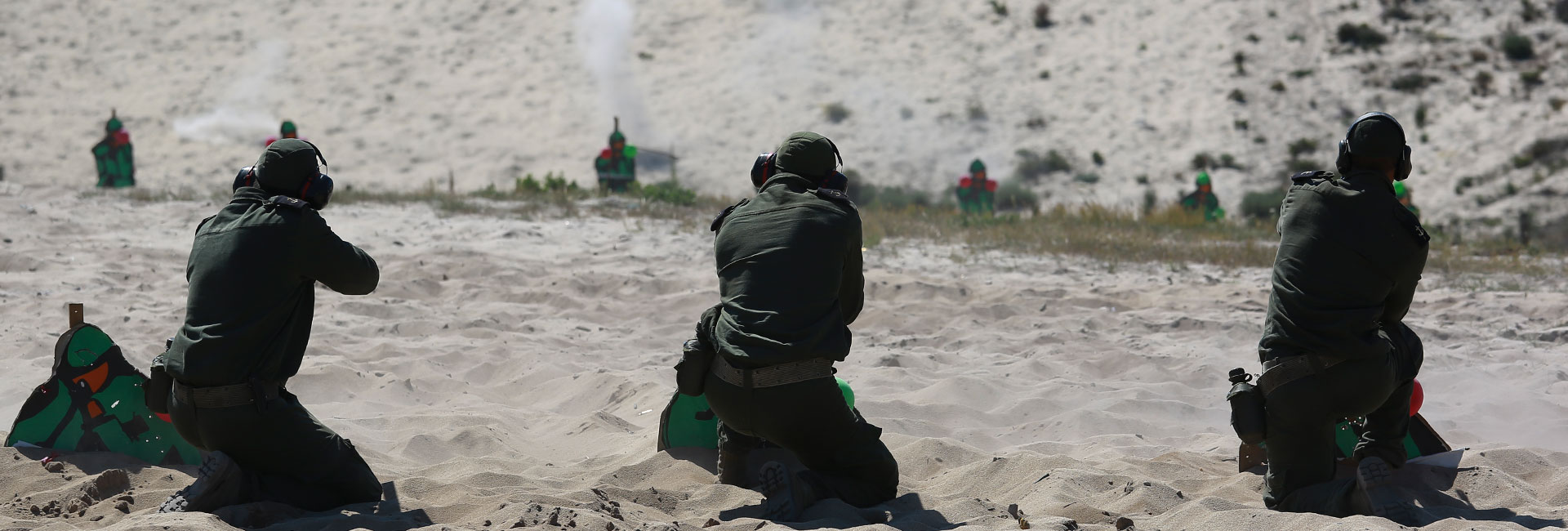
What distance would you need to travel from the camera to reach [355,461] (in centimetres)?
460

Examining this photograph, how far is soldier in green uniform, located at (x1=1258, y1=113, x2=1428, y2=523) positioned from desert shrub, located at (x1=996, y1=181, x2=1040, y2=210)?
64.7ft

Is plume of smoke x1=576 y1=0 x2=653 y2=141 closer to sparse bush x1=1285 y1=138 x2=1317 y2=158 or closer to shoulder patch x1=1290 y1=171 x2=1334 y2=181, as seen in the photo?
sparse bush x1=1285 y1=138 x2=1317 y2=158

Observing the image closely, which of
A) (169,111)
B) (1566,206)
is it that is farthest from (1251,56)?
(169,111)

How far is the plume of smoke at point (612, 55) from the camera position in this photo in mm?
30375

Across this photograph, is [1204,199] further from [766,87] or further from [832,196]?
[832,196]

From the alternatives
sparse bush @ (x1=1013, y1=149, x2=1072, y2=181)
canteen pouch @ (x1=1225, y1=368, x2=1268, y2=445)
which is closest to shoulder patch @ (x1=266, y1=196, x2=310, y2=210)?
canteen pouch @ (x1=1225, y1=368, x2=1268, y2=445)

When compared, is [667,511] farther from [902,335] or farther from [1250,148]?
[1250,148]

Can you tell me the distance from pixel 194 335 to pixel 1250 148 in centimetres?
2538

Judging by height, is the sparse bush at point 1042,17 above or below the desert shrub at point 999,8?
below

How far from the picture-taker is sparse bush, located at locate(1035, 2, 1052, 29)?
32.2 m

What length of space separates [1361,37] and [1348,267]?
91.4ft

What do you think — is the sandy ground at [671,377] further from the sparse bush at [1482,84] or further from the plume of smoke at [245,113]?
the sparse bush at [1482,84]

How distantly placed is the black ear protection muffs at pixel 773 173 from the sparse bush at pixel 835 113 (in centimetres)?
2441

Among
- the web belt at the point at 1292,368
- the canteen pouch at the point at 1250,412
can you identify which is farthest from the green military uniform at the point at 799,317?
the web belt at the point at 1292,368
